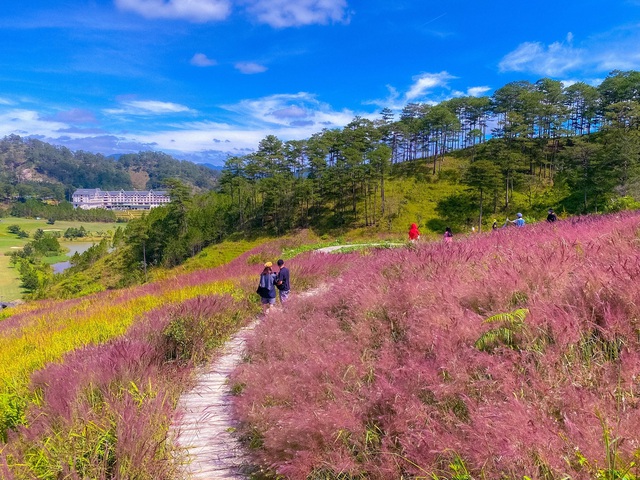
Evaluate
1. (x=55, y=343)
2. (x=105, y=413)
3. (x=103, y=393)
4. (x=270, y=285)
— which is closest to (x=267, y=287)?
(x=270, y=285)

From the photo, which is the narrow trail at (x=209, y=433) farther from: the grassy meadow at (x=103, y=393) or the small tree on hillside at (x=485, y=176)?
the small tree on hillside at (x=485, y=176)

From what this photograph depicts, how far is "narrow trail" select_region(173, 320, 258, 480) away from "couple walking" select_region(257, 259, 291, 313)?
354 centimetres

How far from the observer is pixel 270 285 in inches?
395

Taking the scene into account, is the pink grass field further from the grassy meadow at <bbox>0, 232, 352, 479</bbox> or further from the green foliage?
the grassy meadow at <bbox>0, 232, 352, 479</bbox>

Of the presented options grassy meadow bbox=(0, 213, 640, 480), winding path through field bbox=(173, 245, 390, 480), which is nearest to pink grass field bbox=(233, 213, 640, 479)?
grassy meadow bbox=(0, 213, 640, 480)

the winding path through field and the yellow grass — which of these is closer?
the winding path through field

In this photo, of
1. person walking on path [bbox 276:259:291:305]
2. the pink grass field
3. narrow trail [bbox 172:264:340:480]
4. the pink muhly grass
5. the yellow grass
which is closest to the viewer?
the pink grass field

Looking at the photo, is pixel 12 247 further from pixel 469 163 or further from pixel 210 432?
pixel 210 432

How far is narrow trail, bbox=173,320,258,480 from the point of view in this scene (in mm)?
3795

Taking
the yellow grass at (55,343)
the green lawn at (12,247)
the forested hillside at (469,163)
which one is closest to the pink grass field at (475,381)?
the yellow grass at (55,343)

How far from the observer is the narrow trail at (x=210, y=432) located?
379cm

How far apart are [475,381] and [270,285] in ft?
24.7

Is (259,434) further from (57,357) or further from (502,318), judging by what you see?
(57,357)

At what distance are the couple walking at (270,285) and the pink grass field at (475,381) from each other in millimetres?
4686
